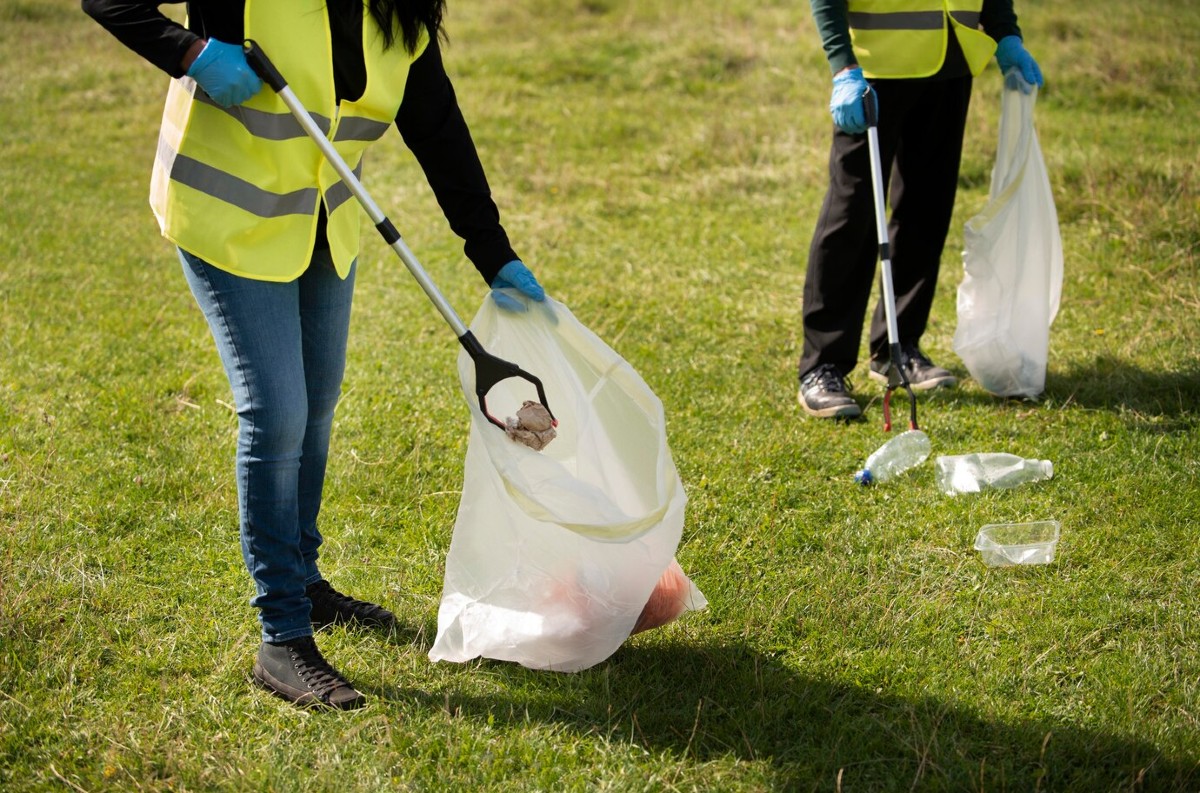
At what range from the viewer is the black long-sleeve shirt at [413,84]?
7.09 ft

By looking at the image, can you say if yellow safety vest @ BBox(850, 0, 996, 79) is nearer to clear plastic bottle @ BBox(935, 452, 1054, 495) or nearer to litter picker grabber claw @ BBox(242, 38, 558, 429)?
clear plastic bottle @ BBox(935, 452, 1054, 495)

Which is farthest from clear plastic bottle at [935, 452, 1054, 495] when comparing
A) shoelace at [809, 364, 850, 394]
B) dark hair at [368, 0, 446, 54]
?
dark hair at [368, 0, 446, 54]

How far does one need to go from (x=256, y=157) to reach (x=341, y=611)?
1.19 metres

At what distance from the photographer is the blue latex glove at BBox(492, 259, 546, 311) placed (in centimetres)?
268

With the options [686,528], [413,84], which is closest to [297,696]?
[686,528]

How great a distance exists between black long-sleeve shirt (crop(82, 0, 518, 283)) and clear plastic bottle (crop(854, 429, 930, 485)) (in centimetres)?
154

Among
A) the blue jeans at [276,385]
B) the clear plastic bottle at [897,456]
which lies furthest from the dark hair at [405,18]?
the clear plastic bottle at [897,456]

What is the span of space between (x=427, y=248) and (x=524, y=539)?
386 centimetres

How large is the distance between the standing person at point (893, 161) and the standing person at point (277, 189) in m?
1.87

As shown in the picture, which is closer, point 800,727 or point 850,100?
point 800,727

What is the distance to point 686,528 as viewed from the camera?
338 cm

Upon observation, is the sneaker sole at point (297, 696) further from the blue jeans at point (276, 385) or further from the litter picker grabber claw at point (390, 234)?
the litter picker grabber claw at point (390, 234)

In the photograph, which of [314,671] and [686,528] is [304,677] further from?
[686,528]

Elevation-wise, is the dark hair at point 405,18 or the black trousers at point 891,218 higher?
the dark hair at point 405,18
